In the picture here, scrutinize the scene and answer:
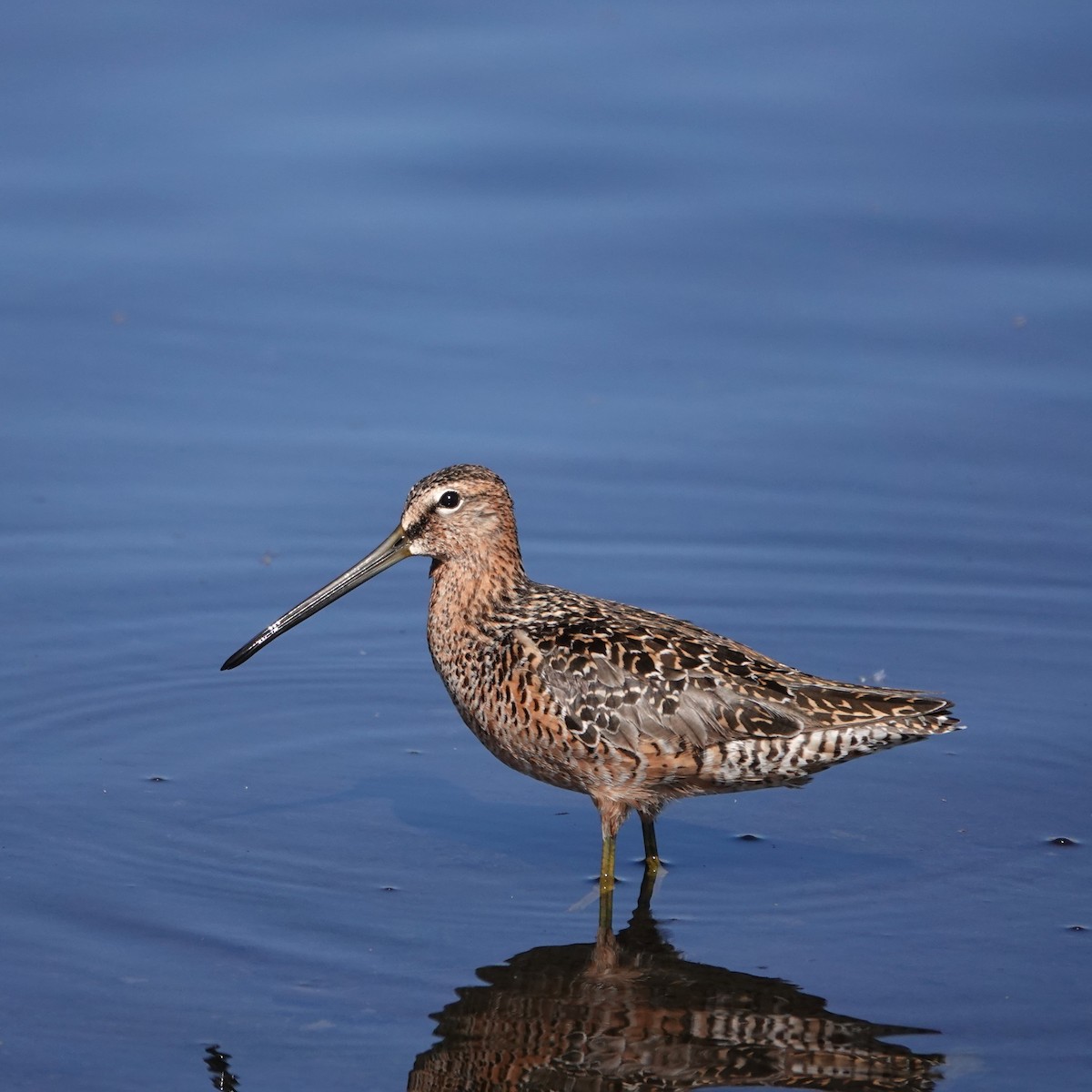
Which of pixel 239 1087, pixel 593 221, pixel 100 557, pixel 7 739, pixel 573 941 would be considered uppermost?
Answer: pixel 593 221

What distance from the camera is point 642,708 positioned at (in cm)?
650

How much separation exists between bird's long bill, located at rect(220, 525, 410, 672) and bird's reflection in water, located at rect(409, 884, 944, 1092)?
5.25 ft

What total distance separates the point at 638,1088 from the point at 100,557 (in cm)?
412

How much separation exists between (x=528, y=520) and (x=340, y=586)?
1810 mm

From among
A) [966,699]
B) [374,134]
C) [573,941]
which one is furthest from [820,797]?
[374,134]

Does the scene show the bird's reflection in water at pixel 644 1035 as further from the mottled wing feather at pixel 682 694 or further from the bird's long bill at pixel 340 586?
the bird's long bill at pixel 340 586

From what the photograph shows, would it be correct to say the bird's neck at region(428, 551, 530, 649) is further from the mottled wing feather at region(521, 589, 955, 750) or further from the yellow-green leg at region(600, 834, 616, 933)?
the yellow-green leg at region(600, 834, 616, 933)

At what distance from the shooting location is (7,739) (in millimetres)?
7371

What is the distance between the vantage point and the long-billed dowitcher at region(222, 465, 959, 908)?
21.2 ft

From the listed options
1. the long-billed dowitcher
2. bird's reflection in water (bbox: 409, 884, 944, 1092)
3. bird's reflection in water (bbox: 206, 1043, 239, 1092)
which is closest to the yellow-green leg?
the long-billed dowitcher

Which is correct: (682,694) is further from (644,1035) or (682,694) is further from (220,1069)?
(220,1069)

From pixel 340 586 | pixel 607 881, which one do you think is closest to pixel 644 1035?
pixel 607 881

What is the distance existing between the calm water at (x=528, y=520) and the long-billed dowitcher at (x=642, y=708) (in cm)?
33

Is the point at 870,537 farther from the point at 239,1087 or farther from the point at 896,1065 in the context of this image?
the point at 239,1087
